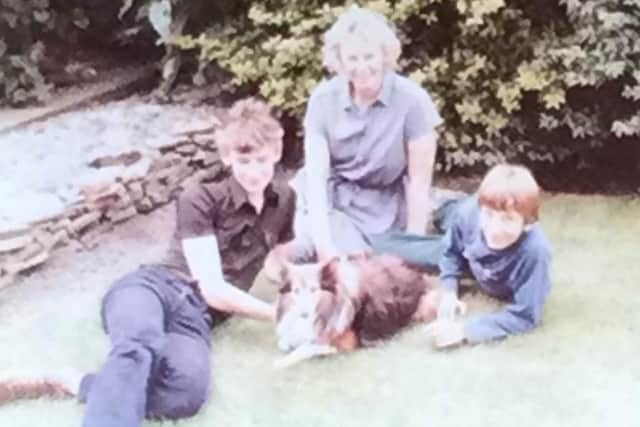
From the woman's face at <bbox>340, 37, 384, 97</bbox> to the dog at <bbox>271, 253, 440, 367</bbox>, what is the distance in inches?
6.8

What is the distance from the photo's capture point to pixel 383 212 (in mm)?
1456

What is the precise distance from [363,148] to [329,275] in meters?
0.15

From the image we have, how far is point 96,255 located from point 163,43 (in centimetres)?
30

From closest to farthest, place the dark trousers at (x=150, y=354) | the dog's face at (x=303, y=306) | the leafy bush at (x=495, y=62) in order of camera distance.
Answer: the dark trousers at (x=150, y=354) < the dog's face at (x=303, y=306) < the leafy bush at (x=495, y=62)

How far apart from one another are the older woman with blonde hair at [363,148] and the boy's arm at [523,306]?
11 cm

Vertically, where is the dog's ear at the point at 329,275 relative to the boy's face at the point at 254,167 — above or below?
below

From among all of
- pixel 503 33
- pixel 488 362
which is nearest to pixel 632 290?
pixel 488 362

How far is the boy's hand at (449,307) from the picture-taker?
56.4 inches

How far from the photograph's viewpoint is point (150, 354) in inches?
50.6

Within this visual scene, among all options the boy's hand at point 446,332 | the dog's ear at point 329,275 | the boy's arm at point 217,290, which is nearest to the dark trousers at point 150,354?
the boy's arm at point 217,290

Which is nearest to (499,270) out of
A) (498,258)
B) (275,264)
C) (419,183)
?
(498,258)

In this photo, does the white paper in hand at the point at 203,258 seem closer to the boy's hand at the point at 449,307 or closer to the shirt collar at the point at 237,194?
the shirt collar at the point at 237,194

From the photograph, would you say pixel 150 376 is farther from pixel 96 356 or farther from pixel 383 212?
pixel 383 212

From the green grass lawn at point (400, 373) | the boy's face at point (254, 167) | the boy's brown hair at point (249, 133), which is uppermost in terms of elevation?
the boy's brown hair at point (249, 133)
